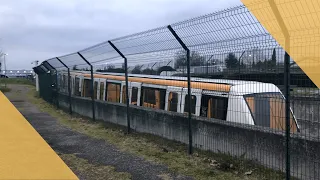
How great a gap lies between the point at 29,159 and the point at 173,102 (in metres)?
4.34

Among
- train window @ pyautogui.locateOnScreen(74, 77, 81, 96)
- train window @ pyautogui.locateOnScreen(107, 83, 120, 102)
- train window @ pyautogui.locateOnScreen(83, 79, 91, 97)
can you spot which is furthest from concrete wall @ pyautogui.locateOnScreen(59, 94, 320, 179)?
train window @ pyautogui.locateOnScreen(74, 77, 81, 96)

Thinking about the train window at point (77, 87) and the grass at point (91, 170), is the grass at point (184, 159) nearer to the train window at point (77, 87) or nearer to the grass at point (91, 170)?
the grass at point (91, 170)

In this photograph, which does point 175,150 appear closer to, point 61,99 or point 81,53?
point 81,53

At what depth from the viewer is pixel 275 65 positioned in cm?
545

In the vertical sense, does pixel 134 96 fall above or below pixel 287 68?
below

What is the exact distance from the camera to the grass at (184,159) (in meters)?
5.60

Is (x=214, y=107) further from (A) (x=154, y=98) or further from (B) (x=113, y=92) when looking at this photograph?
(B) (x=113, y=92)

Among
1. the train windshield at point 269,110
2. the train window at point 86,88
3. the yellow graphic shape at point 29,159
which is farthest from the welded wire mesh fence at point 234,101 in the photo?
the train window at point 86,88

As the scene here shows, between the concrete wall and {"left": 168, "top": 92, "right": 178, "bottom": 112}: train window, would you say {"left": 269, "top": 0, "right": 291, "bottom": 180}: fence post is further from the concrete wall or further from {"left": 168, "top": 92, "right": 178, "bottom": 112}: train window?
{"left": 168, "top": 92, "right": 178, "bottom": 112}: train window

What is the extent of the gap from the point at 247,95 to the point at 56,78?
14.1 meters

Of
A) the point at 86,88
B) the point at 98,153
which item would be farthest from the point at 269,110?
the point at 86,88

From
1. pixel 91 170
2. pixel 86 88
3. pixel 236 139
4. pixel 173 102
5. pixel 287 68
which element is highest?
pixel 287 68

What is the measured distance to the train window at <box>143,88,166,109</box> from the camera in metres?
10.5

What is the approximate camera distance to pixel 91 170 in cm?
615
